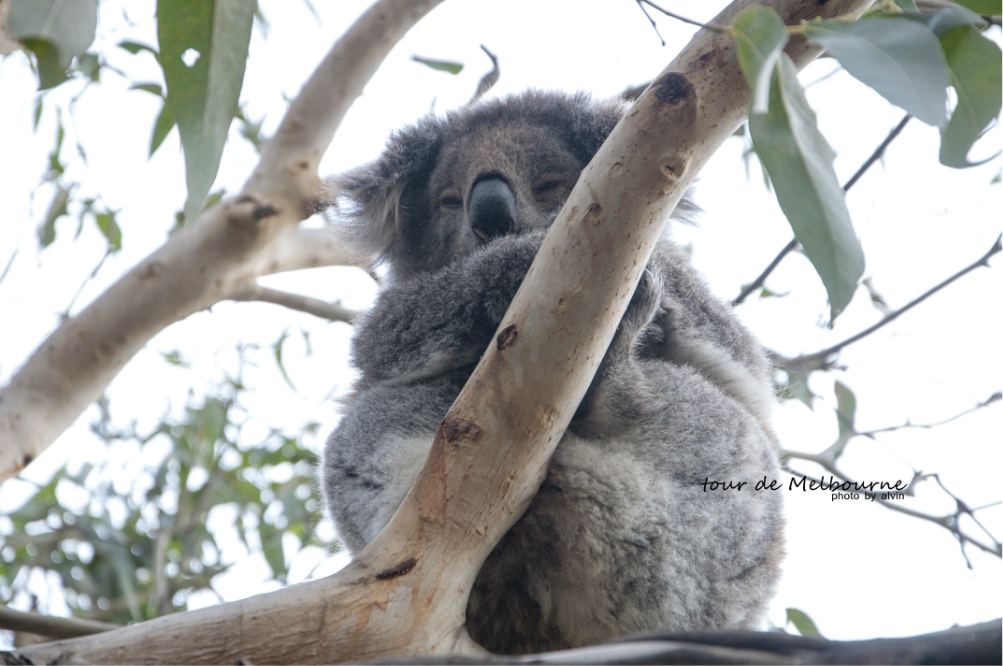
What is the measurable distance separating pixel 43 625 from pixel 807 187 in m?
1.39

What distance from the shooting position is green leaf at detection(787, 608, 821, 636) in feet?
7.41

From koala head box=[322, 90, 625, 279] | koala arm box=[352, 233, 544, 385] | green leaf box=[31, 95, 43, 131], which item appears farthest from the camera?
green leaf box=[31, 95, 43, 131]

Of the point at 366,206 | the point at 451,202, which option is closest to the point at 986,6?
the point at 451,202

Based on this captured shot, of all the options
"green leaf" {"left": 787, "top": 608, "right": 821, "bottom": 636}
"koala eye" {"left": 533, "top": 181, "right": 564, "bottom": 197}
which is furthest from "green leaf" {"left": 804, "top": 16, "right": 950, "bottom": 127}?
"green leaf" {"left": 787, "top": 608, "right": 821, "bottom": 636}

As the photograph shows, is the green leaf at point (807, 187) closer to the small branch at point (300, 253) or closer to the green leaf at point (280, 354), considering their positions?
the small branch at point (300, 253)

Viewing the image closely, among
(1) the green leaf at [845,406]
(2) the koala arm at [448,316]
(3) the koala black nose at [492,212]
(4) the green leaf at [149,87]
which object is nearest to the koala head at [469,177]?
(3) the koala black nose at [492,212]

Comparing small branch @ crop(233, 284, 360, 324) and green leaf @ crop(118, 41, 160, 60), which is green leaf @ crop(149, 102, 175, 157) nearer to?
green leaf @ crop(118, 41, 160, 60)

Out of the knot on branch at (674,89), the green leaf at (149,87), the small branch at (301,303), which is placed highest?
A: the green leaf at (149,87)

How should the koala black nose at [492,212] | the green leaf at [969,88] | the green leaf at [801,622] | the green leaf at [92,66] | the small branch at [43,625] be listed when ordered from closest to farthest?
the green leaf at [969,88] < the small branch at [43,625] < the koala black nose at [492,212] < the green leaf at [801,622] < the green leaf at [92,66]

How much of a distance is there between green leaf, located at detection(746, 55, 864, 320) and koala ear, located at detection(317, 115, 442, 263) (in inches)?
51.7

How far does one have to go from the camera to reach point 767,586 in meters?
1.51

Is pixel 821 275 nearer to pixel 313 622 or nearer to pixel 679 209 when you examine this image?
pixel 313 622

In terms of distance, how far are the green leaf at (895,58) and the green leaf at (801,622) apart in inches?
69.5

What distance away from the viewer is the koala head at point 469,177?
1810 mm
